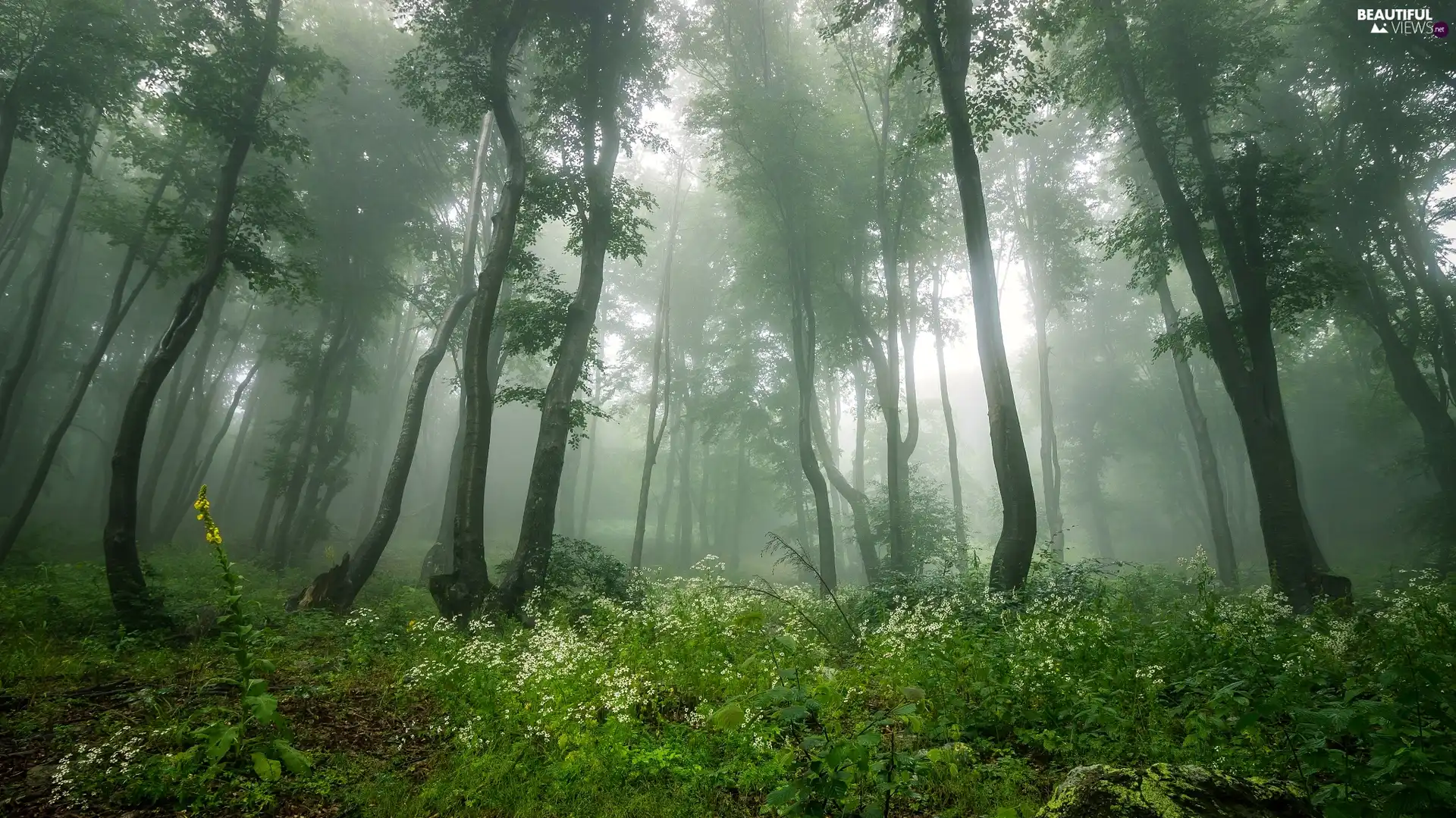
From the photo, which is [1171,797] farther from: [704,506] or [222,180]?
[704,506]

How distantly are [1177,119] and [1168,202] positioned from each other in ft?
8.97

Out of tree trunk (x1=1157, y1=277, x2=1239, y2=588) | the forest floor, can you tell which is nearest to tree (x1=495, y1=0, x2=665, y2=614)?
the forest floor

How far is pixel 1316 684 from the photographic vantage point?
170 inches

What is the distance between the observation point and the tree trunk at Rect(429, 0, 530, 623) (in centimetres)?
914

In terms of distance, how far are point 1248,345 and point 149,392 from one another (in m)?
18.9

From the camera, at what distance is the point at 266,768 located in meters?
3.56

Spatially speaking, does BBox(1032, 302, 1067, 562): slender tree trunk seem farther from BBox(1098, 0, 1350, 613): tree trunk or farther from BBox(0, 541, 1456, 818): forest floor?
BBox(0, 541, 1456, 818): forest floor

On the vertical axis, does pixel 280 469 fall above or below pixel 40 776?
above

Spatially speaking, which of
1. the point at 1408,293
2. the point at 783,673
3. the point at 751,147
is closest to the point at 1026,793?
the point at 783,673

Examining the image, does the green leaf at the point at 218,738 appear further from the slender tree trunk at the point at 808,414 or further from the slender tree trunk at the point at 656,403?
the slender tree trunk at the point at 656,403

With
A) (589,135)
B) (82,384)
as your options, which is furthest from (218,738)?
(82,384)

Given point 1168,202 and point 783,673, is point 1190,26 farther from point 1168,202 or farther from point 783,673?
point 783,673

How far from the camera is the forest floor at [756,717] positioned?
9.73 ft

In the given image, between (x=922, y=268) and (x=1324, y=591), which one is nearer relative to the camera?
(x=1324, y=591)
